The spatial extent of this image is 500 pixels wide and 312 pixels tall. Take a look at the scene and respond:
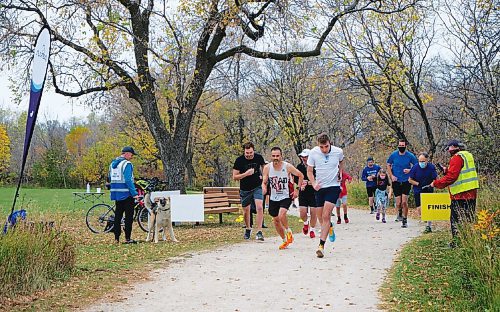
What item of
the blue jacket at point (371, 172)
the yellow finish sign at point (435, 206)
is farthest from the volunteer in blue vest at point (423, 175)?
the blue jacket at point (371, 172)

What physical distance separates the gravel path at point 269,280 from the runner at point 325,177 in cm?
69

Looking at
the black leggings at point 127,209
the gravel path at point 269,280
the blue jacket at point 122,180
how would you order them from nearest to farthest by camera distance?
1. the gravel path at point 269,280
2. the blue jacket at point 122,180
3. the black leggings at point 127,209

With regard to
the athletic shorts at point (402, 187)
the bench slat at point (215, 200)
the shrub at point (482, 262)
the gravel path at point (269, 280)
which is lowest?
the gravel path at point (269, 280)

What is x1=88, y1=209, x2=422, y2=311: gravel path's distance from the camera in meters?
6.78

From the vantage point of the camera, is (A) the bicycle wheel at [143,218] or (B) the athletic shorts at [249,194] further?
(A) the bicycle wheel at [143,218]

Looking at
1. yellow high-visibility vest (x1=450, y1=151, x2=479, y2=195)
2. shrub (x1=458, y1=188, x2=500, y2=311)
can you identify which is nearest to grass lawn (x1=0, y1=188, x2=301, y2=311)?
shrub (x1=458, y1=188, x2=500, y2=311)

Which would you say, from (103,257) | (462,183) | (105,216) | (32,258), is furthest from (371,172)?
(32,258)

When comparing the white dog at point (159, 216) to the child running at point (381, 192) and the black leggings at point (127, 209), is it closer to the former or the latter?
the black leggings at point (127, 209)

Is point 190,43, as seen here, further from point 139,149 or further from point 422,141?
point 139,149

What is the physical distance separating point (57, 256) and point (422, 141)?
31164 millimetres

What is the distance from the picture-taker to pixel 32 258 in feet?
24.7

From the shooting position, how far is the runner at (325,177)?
10305 millimetres

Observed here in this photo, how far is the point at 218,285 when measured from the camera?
7.93 m

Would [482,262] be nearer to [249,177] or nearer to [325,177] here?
[325,177]
